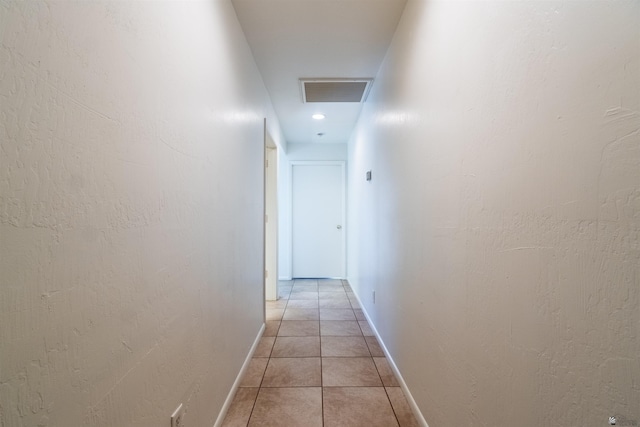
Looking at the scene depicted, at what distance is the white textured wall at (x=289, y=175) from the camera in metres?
5.07

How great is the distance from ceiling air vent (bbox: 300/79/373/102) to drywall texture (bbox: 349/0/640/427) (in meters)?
1.26

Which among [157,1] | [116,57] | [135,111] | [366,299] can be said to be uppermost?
[157,1]

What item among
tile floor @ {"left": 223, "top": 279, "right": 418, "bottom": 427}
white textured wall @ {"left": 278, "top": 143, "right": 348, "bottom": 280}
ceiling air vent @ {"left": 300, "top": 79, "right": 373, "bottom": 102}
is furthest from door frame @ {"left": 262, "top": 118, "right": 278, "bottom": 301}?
white textured wall @ {"left": 278, "top": 143, "right": 348, "bottom": 280}

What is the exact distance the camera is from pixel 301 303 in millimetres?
3732

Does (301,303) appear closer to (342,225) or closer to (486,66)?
(342,225)

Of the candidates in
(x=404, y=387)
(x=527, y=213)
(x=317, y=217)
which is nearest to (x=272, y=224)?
(x=317, y=217)

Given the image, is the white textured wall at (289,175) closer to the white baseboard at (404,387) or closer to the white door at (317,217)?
the white door at (317,217)

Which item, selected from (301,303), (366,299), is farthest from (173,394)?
(301,303)

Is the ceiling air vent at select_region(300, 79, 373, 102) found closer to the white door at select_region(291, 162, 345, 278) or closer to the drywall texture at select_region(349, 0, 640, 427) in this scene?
the drywall texture at select_region(349, 0, 640, 427)

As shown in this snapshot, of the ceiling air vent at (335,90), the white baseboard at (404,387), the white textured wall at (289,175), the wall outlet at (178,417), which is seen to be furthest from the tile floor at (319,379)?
the ceiling air vent at (335,90)

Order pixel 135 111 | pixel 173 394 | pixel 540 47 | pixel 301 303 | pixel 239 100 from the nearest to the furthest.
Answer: pixel 540 47
pixel 135 111
pixel 173 394
pixel 239 100
pixel 301 303

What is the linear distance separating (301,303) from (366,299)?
95cm

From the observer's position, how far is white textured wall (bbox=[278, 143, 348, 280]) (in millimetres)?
5070

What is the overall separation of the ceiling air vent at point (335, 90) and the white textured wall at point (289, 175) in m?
1.91
